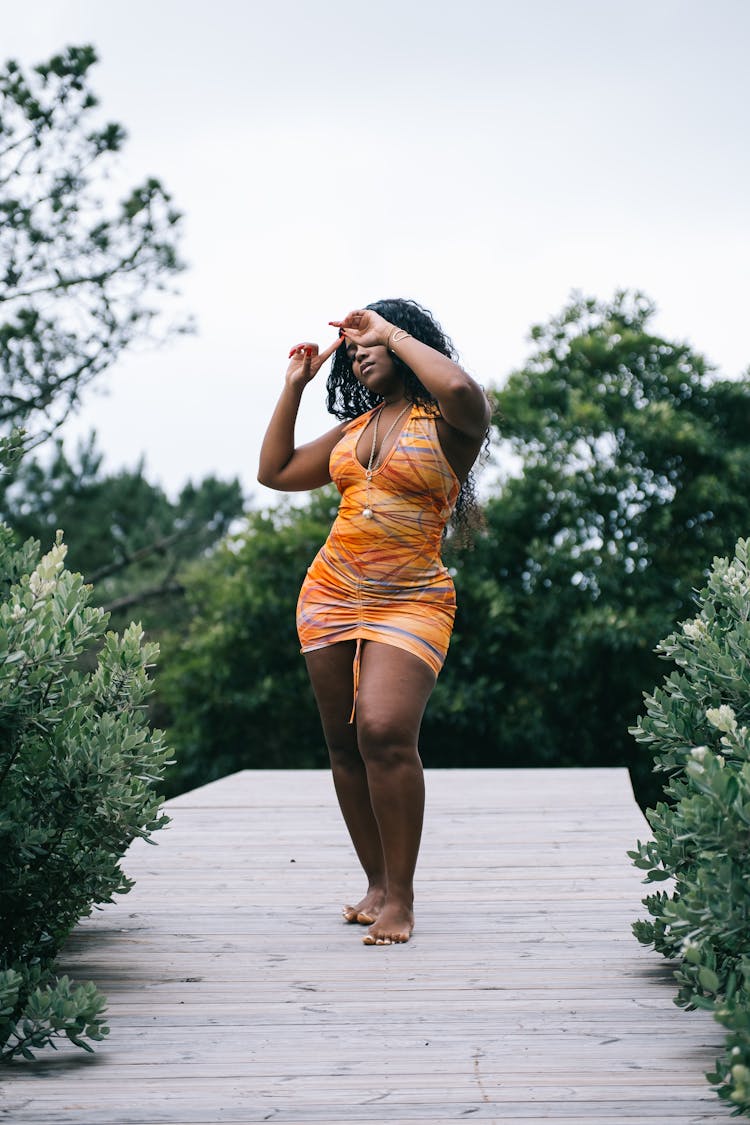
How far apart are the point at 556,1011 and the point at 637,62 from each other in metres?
8.13

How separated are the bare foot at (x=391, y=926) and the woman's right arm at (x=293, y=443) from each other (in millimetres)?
1177

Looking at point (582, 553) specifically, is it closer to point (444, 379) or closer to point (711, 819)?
point (444, 379)

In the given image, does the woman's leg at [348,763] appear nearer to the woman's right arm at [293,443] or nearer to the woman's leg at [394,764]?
the woman's leg at [394,764]

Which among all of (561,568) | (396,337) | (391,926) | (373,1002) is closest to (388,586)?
(396,337)

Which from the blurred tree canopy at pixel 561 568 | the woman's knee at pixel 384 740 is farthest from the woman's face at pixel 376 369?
the blurred tree canopy at pixel 561 568

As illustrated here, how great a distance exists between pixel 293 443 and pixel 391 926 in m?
1.33

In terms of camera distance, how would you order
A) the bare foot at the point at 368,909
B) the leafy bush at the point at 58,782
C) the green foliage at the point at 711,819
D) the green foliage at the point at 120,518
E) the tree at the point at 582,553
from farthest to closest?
1. the green foliage at the point at 120,518
2. the tree at the point at 582,553
3. the bare foot at the point at 368,909
4. the leafy bush at the point at 58,782
5. the green foliage at the point at 711,819

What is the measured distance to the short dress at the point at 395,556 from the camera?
3.23 meters

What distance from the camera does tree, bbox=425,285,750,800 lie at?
28.9 ft

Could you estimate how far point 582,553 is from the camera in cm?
885

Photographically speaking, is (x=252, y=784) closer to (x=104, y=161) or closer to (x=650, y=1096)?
(x=650, y=1096)

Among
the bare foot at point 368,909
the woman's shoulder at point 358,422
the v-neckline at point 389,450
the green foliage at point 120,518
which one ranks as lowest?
the bare foot at point 368,909

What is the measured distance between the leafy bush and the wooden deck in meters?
0.15

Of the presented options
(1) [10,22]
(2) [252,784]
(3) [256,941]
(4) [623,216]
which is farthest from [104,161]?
(3) [256,941]
